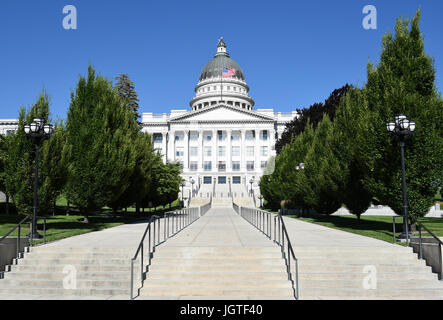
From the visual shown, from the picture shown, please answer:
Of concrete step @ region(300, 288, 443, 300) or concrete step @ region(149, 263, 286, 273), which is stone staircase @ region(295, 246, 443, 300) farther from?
concrete step @ region(149, 263, 286, 273)

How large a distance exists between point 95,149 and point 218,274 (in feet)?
48.9

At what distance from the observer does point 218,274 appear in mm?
9711

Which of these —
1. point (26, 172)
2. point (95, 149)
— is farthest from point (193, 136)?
point (26, 172)

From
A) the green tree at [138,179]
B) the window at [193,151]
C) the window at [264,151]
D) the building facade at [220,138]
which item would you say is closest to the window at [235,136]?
the building facade at [220,138]

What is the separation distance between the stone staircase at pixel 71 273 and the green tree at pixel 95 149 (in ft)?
35.0

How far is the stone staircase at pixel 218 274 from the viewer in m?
8.85

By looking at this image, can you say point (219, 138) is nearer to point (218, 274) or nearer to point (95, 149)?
point (95, 149)

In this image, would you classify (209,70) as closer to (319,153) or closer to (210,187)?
(210,187)

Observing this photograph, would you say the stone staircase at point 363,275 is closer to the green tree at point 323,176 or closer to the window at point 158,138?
the green tree at point 323,176

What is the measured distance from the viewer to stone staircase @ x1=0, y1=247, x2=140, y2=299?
30.2ft

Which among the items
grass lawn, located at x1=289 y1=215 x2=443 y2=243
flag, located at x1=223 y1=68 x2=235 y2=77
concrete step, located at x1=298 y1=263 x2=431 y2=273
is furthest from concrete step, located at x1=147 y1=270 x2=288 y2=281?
flag, located at x1=223 y1=68 x2=235 y2=77

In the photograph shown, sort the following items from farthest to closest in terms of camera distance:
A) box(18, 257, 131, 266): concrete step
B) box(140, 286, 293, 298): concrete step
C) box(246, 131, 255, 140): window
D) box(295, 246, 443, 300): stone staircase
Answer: box(246, 131, 255, 140): window → box(18, 257, 131, 266): concrete step → box(295, 246, 443, 300): stone staircase → box(140, 286, 293, 298): concrete step

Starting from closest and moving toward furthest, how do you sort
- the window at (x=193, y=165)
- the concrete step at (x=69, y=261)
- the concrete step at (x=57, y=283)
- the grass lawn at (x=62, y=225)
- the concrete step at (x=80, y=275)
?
the concrete step at (x=57, y=283), the concrete step at (x=80, y=275), the concrete step at (x=69, y=261), the grass lawn at (x=62, y=225), the window at (x=193, y=165)

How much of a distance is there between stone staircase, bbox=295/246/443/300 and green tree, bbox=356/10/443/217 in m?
5.46
